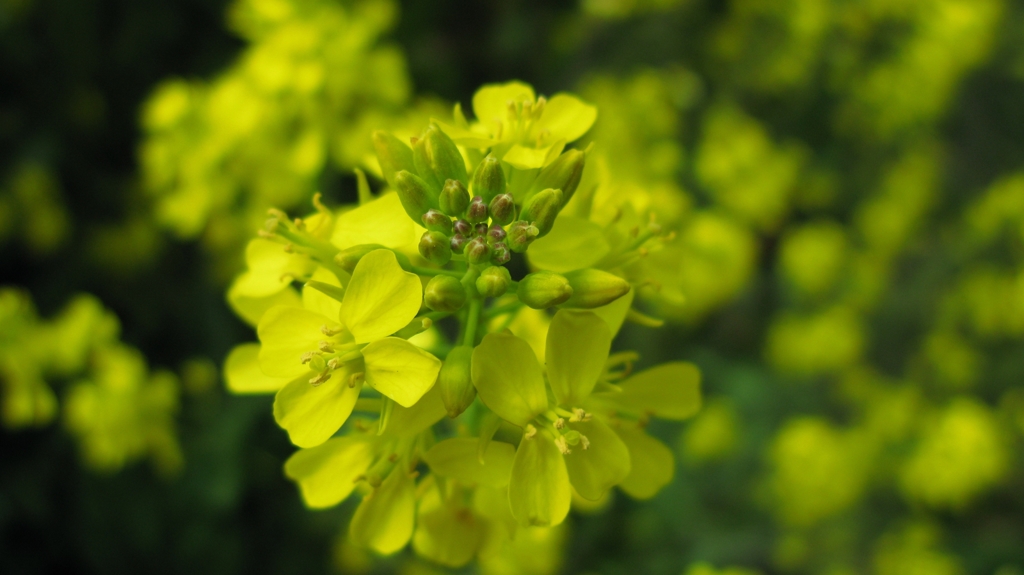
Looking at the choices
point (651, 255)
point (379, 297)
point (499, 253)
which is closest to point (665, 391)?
point (651, 255)

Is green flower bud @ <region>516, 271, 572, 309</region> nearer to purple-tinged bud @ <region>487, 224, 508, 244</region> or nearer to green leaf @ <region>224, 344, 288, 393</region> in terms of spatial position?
purple-tinged bud @ <region>487, 224, 508, 244</region>

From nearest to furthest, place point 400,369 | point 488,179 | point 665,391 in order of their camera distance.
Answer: point 400,369, point 488,179, point 665,391

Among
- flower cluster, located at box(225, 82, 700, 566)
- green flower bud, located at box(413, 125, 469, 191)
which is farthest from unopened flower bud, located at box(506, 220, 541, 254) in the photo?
green flower bud, located at box(413, 125, 469, 191)

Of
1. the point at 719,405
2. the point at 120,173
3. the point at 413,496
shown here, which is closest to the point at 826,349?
the point at 719,405

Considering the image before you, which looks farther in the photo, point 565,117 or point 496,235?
point 565,117

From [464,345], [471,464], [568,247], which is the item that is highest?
[568,247]

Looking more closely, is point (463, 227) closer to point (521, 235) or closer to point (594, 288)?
point (521, 235)

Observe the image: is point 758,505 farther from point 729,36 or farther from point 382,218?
point 382,218
